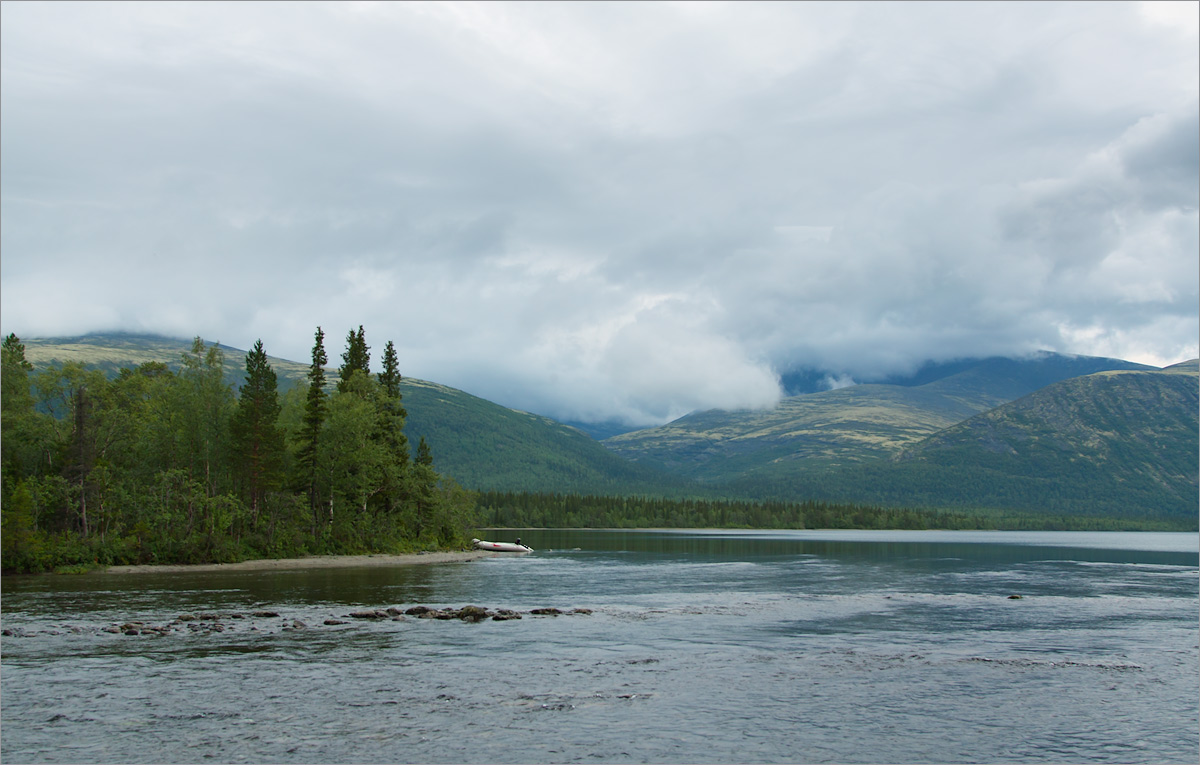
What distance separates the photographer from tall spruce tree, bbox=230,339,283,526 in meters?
106

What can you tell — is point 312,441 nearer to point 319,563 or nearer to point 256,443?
point 256,443

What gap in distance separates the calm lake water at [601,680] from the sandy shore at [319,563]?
18.7 metres

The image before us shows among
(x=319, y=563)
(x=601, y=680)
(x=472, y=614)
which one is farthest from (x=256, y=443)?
(x=601, y=680)

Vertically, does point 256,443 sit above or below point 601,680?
above

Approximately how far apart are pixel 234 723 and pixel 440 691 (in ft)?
28.0

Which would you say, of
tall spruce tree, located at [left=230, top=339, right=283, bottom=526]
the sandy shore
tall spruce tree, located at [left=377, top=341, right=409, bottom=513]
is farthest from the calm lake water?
tall spruce tree, located at [left=377, top=341, right=409, bottom=513]

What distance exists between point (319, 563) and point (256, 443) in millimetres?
16951

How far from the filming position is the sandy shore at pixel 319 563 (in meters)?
94.1

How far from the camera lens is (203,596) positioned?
228 feet

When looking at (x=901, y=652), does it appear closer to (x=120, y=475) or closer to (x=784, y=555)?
(x=120, y=475)

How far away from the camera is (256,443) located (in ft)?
347

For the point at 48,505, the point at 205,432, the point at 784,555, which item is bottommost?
the point at 784,555

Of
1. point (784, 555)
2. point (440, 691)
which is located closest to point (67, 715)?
point (440, 691)

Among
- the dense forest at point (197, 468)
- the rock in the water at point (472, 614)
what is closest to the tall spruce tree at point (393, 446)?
the dense forest at point (197, 468)
